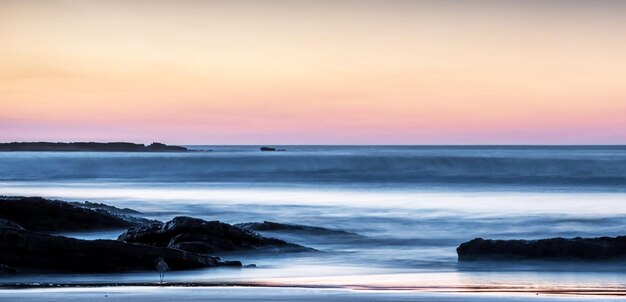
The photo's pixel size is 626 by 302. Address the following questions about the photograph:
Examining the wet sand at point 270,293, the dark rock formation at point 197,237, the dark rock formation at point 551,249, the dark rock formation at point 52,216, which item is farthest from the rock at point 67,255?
the dark rock formation at point 52,216

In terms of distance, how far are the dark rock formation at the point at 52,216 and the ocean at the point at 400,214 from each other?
1.50 ft

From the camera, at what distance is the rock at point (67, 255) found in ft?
36.1

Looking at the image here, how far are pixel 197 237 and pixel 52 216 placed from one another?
12.9ft

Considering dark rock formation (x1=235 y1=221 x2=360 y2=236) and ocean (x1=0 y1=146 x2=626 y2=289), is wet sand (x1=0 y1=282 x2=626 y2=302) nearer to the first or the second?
ocean (x1=0 y1=146 x2=626 y2=289)

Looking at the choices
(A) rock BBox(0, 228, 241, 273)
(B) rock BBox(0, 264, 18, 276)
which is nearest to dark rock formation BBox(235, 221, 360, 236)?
(A) rock BBox(0, 228, 241, 273)

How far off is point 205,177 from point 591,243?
4609cm

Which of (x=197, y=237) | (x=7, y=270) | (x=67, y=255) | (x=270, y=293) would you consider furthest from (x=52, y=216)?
(x=270, y=293)

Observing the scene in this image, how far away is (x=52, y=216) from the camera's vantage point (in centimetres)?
1650

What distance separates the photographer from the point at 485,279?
37.0ft

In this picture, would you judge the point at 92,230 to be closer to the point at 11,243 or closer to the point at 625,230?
the point at 11,243

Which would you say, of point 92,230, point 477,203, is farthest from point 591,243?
point 477,203

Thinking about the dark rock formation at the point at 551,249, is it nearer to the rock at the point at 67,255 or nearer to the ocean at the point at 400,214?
the ocean at the point at 400,214

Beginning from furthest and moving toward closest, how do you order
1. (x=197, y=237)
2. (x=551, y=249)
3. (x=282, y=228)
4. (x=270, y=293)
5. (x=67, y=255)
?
(x=282, y=228), (x=197, y=237), (x=551, y=249), (x=67, y=255), (x=270, y=293)

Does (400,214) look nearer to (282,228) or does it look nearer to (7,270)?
(282,228)
